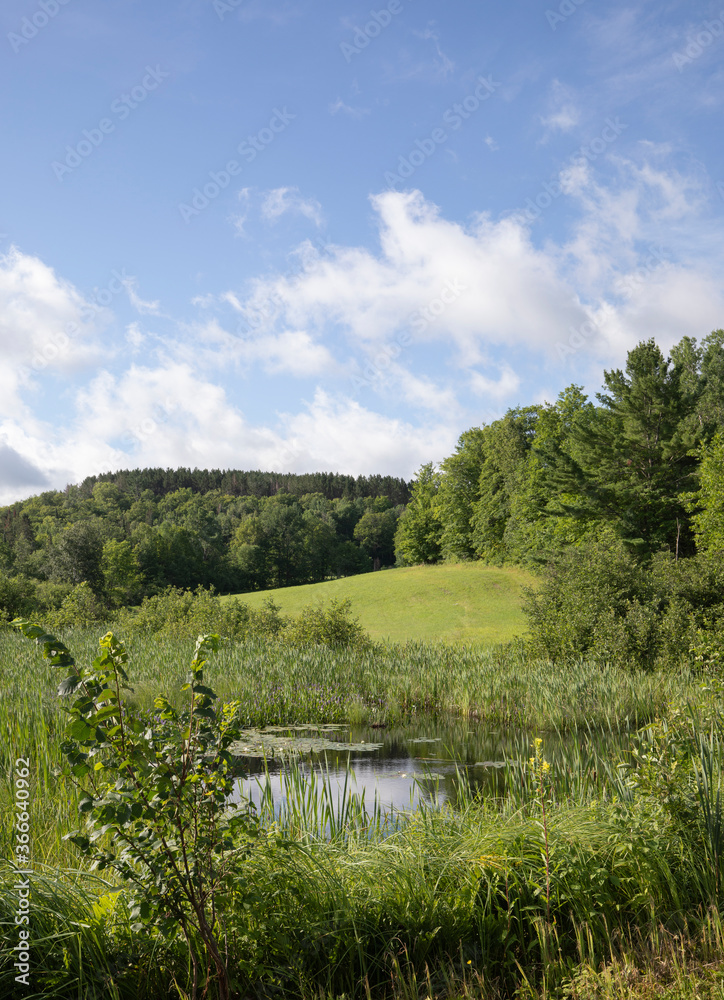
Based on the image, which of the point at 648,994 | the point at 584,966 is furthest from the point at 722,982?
the point at 584,966

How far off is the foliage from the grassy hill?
21.1 m

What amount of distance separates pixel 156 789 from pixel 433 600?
101 feet

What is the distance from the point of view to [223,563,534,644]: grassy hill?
2669cm

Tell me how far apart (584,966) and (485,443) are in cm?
4743

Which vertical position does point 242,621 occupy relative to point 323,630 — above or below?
above

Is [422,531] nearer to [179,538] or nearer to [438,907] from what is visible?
[179,538]

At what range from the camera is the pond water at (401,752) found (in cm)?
683

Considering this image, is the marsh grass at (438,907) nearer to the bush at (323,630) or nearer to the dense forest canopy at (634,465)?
the bush at (323,630)

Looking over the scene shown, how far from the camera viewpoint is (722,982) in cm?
250

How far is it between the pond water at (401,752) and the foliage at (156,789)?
3.69 m

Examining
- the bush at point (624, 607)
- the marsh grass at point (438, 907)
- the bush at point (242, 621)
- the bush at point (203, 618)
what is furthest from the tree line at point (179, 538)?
the marsh grass at point (438, 907)

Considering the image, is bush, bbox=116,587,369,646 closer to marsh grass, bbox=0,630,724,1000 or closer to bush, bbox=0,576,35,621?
bush, bbox=0,576,35,621

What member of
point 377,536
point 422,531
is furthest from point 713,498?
point 377,536

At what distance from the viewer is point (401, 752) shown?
8.84 m
